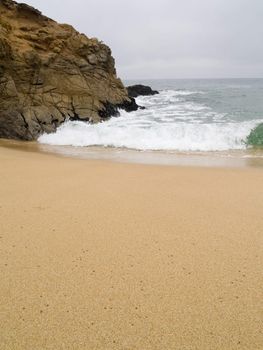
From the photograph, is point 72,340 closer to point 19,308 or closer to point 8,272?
point 19,308

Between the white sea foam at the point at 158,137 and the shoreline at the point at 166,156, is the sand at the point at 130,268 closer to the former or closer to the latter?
the shoreline at the point at 166,156

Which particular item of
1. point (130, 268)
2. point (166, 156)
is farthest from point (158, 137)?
point (130, 268)

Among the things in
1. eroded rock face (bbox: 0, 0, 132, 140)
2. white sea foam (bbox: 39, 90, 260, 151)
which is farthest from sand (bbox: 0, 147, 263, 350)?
eroded rock face (bbox: 0, 0, 132, 140)

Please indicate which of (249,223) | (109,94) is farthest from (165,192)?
(109,94)

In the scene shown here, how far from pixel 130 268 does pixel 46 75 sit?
47.9ft

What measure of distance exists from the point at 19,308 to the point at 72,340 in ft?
1.68

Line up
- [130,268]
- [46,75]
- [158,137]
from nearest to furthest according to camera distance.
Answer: [130,268] → [158,137] → [46,75]

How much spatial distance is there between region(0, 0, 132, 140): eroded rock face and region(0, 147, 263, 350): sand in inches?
370

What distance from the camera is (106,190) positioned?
521 centimetres

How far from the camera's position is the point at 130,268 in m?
2.91

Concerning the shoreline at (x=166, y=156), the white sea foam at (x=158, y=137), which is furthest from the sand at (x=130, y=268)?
the white sea foam at (x=158, y=137)

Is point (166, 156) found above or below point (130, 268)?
below

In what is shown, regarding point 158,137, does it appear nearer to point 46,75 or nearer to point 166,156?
point 166,156

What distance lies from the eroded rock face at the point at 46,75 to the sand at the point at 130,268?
9391 millimetres
